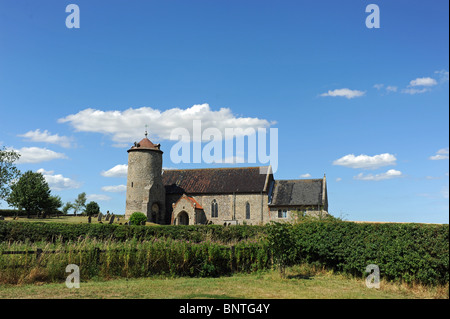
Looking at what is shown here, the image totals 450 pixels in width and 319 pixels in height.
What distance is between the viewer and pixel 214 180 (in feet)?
168

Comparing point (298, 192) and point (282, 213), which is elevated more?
point (298, 192)

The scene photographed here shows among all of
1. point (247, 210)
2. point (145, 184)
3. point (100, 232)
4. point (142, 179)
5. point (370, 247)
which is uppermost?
point (142, 179)

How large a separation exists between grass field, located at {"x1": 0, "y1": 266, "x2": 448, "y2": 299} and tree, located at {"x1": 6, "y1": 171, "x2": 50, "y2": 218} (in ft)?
190

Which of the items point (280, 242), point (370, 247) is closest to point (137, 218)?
point (280, 242)

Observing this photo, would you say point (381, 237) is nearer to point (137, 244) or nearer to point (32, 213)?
point (137, 244)

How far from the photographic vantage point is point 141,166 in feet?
161

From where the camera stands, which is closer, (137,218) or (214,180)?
(137,218)

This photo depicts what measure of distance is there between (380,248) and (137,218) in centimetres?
3520

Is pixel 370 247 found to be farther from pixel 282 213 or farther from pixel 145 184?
pixel 145 184

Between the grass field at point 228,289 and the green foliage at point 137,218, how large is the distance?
1222 inches
